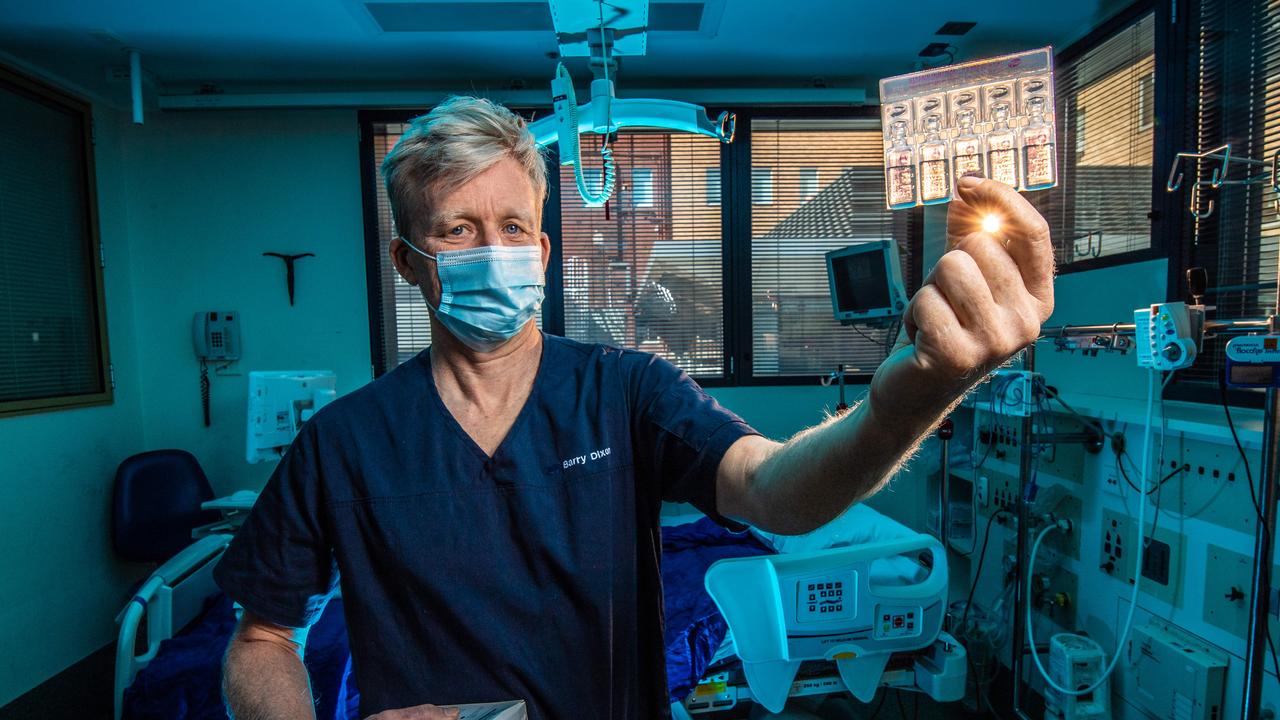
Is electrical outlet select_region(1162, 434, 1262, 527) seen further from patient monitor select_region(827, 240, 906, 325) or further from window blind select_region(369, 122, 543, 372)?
window blind select_region(369, 122, 543, 372)

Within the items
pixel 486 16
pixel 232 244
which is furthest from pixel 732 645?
pixel 232 244

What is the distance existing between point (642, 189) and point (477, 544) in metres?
3.16

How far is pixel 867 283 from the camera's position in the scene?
2.97m

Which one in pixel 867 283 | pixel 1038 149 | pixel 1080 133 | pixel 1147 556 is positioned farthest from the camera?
pixel 867 283

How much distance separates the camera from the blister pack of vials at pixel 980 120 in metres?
1.10

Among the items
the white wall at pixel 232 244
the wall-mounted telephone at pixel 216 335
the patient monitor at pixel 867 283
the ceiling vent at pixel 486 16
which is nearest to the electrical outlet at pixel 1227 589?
the patient monitor at pixel 867 283

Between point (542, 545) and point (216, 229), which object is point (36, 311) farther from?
point (542, 545)

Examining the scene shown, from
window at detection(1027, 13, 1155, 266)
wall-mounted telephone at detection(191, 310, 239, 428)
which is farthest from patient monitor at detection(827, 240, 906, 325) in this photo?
wall-mounted telephone at detection(191, 310, 239, 428)

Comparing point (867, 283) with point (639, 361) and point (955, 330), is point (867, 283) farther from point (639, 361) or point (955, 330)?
point (955, 330)

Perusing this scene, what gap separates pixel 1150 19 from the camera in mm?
2484

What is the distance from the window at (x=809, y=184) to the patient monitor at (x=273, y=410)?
2876mm

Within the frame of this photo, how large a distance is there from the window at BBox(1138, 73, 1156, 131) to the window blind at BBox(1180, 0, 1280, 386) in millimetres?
150

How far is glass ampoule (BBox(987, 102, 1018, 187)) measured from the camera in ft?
3.65

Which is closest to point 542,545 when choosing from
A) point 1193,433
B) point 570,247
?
point 1193,433
